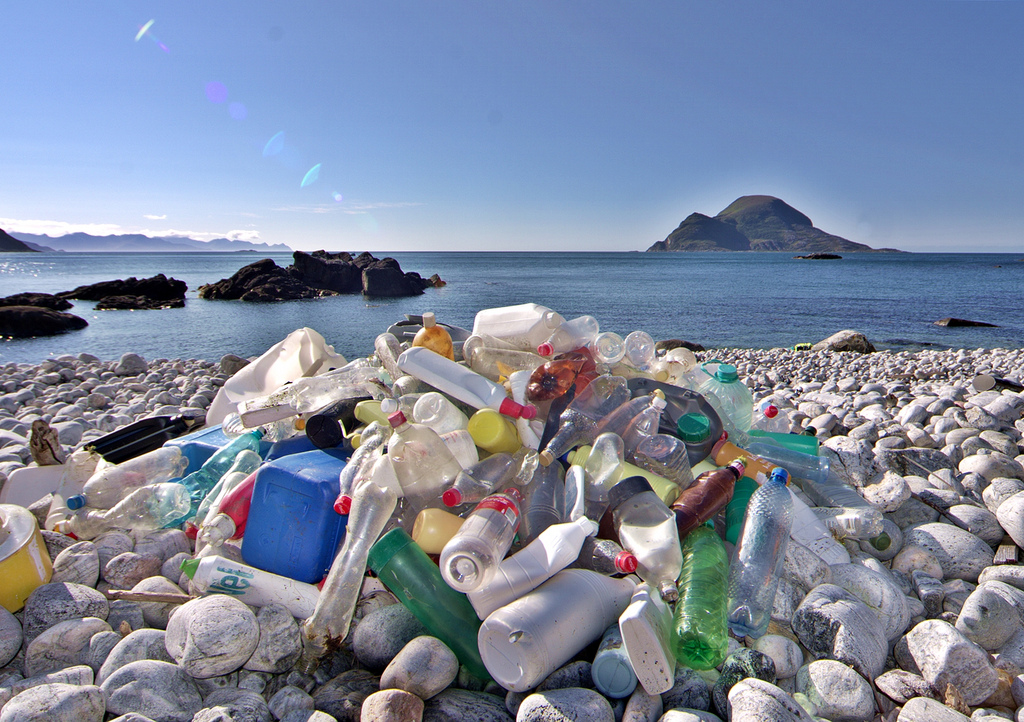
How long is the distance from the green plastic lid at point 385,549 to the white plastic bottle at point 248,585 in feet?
0.99

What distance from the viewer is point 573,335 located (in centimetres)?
337

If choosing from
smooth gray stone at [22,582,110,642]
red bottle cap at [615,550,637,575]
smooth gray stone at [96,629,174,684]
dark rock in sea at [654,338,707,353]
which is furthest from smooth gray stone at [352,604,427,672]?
dark rock in sea at [654,338,707,353]

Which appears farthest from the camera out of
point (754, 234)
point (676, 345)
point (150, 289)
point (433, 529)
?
point (754, 234)

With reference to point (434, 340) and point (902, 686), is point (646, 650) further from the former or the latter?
point (434, 340)

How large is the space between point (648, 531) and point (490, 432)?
823 millimetres

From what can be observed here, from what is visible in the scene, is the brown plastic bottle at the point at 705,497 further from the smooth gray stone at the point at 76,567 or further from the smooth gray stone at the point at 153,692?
the smooth gray stone at the point at 76,567

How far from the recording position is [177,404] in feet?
20.4

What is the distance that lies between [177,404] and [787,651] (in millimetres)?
6453

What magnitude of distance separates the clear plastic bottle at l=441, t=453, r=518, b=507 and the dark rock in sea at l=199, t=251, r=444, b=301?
31.8 meters

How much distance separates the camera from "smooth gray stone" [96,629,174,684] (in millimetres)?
1759

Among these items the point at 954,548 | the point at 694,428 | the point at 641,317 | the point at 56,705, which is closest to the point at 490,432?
the point at 694,428

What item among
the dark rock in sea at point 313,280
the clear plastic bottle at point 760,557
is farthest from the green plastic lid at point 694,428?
the dark rock in sea at point 313,280

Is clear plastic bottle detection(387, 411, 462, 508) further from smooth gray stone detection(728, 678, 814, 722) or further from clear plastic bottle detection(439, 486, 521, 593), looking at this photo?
smooth gray stone detection(728, 678, 814, 722)

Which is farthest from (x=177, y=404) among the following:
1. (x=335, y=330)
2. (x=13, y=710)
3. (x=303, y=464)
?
(x=335, y=330)
